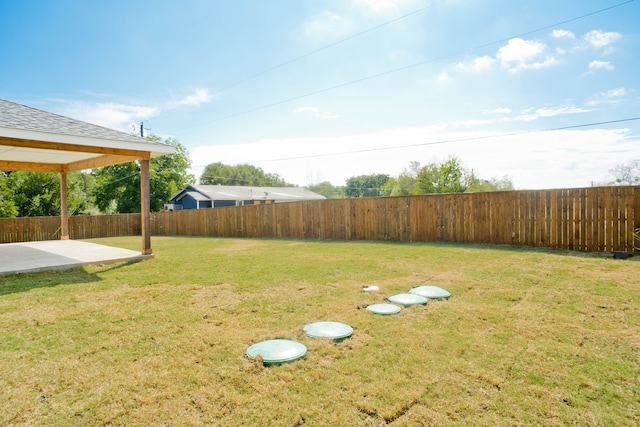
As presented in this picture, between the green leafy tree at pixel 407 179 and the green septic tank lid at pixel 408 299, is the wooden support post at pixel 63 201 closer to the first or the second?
the green septic tank lid at pixel 408 299

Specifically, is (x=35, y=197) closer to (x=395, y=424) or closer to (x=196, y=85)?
(x=196, y=85)

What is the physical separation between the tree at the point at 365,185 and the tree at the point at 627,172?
1684 inches

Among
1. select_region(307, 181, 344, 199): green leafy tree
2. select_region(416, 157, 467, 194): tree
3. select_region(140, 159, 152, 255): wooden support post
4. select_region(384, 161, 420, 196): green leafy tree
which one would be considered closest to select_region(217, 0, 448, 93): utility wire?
select_region(140, 159, 152, 255): wooden support post

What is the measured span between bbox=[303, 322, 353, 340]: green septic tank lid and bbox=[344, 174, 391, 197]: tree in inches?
2301

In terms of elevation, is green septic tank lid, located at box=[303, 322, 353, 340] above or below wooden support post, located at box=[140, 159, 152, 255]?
below

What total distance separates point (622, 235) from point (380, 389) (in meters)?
7.48

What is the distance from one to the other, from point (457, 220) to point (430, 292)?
5540 millimetres

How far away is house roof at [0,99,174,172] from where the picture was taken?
19.0 ft

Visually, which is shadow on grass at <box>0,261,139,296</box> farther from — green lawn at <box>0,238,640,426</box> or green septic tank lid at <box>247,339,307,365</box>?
green septic tank lid at <box>247,339,307,365</box>

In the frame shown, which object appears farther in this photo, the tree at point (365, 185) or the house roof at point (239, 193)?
the tree at point (365, 185)

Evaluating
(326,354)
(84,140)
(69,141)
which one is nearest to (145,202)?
(84,140)

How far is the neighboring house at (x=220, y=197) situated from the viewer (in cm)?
2403

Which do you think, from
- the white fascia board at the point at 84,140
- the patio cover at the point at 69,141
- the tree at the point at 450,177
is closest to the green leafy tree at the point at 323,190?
the tree at the point at 450,177

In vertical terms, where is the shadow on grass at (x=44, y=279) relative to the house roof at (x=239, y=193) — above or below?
below
